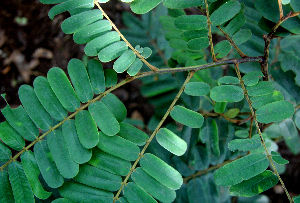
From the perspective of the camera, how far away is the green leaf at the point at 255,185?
0.99 meters

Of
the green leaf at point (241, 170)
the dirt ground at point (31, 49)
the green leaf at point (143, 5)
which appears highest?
the dirt ground at point (31, 49)

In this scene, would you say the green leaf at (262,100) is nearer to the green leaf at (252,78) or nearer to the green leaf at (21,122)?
A: the green leaf at (252,78)

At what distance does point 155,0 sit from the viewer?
101 centimetres

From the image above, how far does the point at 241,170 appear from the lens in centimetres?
99

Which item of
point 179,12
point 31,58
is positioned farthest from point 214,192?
point 31,58

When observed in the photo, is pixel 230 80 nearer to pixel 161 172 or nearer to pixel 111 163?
pixel 161 172

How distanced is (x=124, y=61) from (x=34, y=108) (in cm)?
46

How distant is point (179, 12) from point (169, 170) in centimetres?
100

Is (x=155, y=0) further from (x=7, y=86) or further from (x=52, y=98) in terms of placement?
(x=7, y=86)

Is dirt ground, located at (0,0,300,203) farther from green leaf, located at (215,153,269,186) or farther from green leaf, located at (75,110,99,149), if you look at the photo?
green leaf, located at (215,153,269,186)

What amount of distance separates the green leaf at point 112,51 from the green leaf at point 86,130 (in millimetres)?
263

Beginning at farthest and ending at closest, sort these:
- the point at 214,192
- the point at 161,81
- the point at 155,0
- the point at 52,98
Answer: the point at 161,81 < the point at 214,192 < the point at 52,98 < the point at 155,0

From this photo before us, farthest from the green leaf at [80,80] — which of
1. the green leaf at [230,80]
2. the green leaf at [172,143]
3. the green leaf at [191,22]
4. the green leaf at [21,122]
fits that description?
the green leaf at [230,80]

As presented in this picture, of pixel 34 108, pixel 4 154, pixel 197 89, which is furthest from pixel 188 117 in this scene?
pixel 4 154
